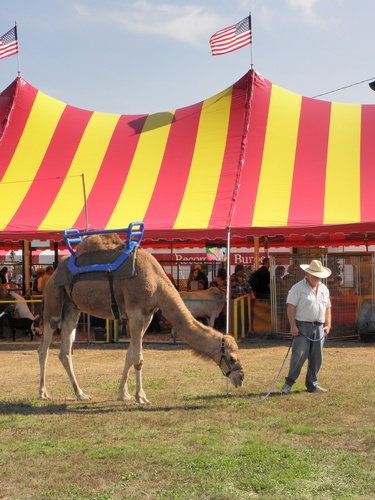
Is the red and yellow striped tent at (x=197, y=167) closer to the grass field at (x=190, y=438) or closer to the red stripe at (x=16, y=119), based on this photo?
the red stripe at (x=16, y=119)

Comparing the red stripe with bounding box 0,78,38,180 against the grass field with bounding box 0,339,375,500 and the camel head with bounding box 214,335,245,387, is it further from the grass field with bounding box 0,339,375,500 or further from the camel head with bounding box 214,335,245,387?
the camel head with bounding box 214,335,245,387

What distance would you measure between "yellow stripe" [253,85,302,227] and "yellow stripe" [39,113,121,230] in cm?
373

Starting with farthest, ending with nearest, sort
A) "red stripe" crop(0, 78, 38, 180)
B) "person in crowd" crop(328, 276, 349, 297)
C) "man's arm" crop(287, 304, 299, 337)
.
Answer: "red stripe" crop(0, 78, 38, 180)
"person in crowd" crop(328, 276, 349, 297)
"man's arm" crop(287, 304, 299, 337)

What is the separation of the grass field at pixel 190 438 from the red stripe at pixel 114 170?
15.2 feet

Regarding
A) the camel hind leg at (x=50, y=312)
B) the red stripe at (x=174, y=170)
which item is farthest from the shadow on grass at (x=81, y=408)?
the red stripe at (x=174, y=170)

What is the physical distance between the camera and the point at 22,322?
13500 millimetres

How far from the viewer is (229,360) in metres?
7.54

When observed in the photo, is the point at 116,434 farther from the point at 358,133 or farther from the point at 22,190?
the point at 358,133

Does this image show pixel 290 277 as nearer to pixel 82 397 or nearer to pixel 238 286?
pixel 238 286

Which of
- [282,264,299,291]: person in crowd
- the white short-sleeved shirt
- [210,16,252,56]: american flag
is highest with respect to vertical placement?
[210,16,252,56]: american flag

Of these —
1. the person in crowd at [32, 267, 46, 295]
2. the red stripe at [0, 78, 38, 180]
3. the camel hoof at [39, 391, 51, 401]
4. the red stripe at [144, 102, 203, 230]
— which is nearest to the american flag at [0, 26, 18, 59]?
the red stripe at [0, 78, 38, 180]

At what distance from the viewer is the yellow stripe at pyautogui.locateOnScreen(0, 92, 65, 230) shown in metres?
14.4

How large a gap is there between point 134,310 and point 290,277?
236 inches

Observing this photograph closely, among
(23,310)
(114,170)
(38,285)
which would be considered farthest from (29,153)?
(23,310)
